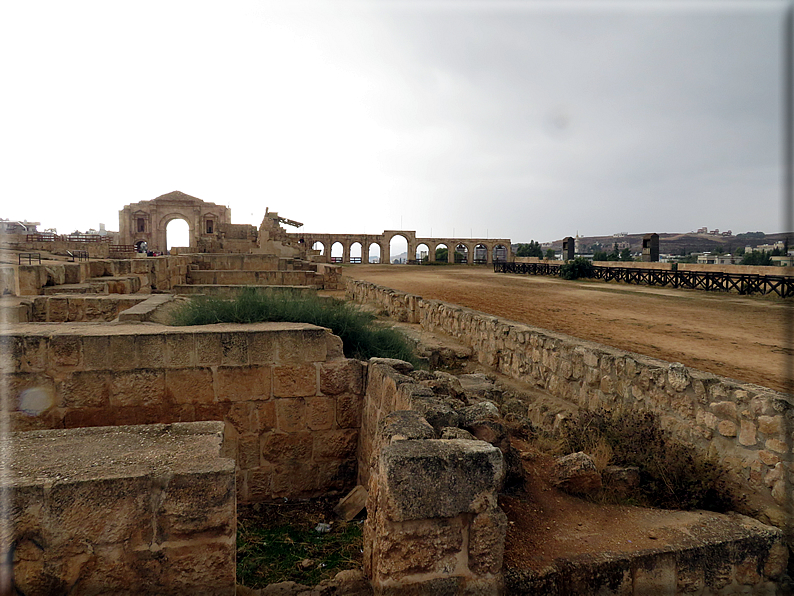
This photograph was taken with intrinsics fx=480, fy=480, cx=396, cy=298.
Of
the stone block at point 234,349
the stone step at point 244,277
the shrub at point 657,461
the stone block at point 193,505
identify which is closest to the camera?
the stone block at point 193,505

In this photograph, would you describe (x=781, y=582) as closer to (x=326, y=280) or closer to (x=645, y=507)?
(x=645, y=507)

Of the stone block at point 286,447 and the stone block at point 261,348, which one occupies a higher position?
the stone block at point 261,348

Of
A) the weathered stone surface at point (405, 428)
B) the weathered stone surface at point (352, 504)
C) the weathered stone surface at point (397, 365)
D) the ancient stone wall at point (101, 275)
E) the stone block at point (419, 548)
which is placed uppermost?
the ancient stone wall at point (101, 275)

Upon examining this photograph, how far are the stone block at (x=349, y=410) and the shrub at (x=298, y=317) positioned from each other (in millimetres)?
505

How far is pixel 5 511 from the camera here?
70.5 inches

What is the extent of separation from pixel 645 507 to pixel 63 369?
4204 millimetres

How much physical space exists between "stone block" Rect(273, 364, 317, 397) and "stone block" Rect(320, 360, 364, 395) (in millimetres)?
84

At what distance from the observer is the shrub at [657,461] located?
3.22 metres

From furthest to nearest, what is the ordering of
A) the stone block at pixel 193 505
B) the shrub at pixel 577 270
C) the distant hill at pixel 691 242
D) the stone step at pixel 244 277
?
the distant hill at pixel 691 242, the shrub at pixel 577 270, the stone step at pixel 244 277, the stone block at pixel 193 505

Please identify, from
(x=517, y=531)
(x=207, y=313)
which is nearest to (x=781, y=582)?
(x=517, y=531)

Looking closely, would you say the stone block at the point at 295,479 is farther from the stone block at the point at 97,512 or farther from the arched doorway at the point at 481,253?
the arched doorway at the point at 481,253

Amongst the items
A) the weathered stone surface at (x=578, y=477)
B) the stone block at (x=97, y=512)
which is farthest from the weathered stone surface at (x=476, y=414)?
the stone block at (x=97, y=512)

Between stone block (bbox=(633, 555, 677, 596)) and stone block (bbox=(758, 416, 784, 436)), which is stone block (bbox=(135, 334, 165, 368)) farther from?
stone block (bbox=(758, 416, 784, 436))

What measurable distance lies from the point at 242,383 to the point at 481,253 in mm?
52748
